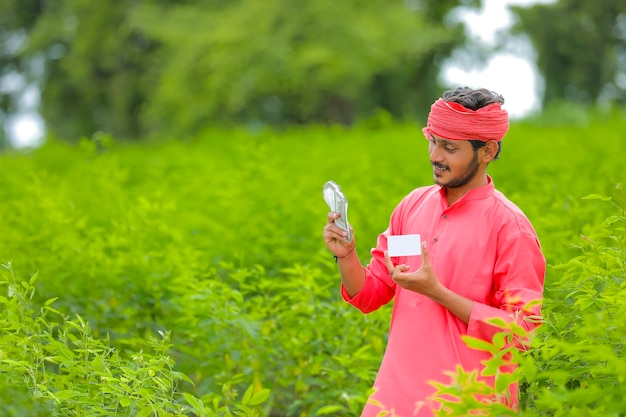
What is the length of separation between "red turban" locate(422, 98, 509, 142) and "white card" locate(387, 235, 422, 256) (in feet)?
1.17

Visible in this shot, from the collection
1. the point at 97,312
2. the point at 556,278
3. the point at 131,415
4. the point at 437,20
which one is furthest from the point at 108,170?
the point at 437,20

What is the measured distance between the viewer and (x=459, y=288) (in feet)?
11.1

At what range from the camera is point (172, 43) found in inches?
880

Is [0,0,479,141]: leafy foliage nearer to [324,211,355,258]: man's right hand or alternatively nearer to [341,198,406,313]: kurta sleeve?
[341,198,406,313]: kurta sleeve

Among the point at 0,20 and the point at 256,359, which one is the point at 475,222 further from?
the point at 0,20

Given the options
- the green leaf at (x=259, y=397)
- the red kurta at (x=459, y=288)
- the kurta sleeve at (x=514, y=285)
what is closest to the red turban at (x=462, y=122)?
the red kurta at (x=459, y=288)

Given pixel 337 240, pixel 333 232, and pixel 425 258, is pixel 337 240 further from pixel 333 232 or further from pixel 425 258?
pixel 425 258

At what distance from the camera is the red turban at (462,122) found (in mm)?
3412

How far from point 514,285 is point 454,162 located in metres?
0.46

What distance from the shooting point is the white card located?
3340 millimetres

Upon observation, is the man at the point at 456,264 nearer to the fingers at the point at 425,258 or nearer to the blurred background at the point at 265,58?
the fingers at the point at 425,258

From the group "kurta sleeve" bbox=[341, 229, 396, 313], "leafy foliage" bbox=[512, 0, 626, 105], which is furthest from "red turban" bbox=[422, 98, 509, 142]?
"leafy foliage" bbox=[512, 0, 626, 105]

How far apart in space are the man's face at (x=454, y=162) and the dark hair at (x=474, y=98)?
3cm

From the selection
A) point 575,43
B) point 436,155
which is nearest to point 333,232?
point 436,155
